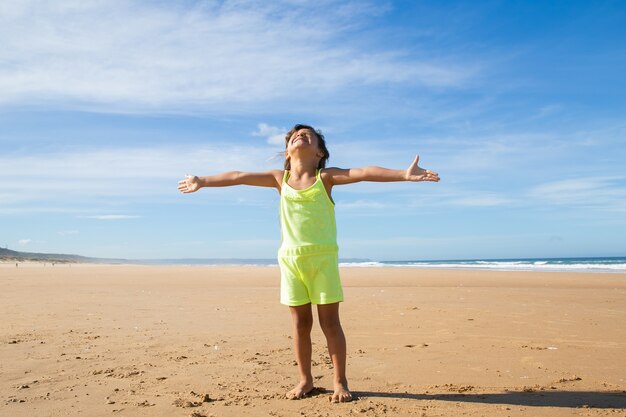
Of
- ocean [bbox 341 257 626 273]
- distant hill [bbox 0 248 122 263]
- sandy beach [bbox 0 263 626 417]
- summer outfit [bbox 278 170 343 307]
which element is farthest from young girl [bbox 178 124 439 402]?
distant hill [bbox 0 248 122 263]

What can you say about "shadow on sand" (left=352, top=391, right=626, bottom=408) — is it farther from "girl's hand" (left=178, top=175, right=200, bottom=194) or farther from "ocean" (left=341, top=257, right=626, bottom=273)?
"ocean" (left=341, top=257, right=626, bottom=273)

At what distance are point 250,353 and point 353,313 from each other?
3.72 m

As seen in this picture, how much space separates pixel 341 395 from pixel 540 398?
5.24ft

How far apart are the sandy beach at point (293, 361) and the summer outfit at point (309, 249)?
86 cm

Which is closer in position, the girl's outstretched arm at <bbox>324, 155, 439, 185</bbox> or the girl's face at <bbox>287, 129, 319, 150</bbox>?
the girl's outstretched arm at <bbox>324, 155, 439, 185</bbox>

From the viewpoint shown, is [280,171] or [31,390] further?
[280,171]

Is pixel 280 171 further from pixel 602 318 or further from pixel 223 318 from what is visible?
pixel 602 318

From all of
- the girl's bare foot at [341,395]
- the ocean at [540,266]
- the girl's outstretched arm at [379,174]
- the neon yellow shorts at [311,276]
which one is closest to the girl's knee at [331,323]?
the neon yellow shorts at [311,276]

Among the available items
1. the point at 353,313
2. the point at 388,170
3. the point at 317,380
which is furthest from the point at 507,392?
the point at 353,313

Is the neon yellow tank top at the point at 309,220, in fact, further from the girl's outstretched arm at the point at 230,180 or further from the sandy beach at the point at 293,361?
the sandy beach at the point at 293,361

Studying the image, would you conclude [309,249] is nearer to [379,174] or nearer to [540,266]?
[379,174]

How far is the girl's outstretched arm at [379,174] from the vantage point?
399 cm

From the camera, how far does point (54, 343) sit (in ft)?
20.7

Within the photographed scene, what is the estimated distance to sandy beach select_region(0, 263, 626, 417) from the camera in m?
3.94
